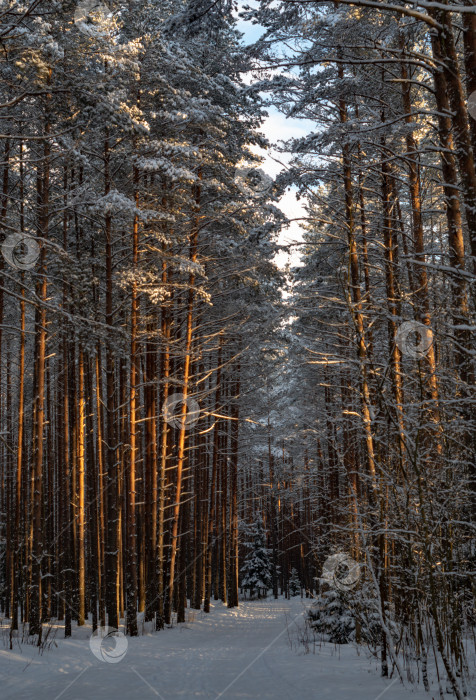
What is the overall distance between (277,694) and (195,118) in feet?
34.6

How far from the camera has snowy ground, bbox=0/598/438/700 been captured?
6.37m

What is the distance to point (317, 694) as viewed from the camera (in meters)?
6.02

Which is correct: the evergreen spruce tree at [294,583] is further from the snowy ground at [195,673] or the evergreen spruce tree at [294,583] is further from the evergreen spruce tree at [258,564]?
the snowy ground at [195,673]

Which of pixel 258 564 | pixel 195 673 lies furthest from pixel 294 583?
pixel 195 673

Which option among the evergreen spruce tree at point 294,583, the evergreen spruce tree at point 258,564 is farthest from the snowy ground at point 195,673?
the evergreen spruce tree at point 294,583

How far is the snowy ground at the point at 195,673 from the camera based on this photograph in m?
6.37

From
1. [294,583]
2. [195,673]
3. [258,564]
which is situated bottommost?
[294,583]

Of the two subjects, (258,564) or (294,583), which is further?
(294,583)

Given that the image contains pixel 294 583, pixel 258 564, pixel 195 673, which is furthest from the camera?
pixel 294 583

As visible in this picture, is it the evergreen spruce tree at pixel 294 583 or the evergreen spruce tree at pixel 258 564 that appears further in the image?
the evergreen spruce tree at pixel 294 583

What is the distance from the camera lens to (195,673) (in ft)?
27.0

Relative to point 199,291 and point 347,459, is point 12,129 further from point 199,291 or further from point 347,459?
point 347,459

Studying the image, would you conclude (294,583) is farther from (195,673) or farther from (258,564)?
(195,673)

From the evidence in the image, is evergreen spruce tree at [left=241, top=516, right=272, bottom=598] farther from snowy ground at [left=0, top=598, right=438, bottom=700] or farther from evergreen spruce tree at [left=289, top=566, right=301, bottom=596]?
snowy ground at [left=0, top=598, right=438, bottom=700]
